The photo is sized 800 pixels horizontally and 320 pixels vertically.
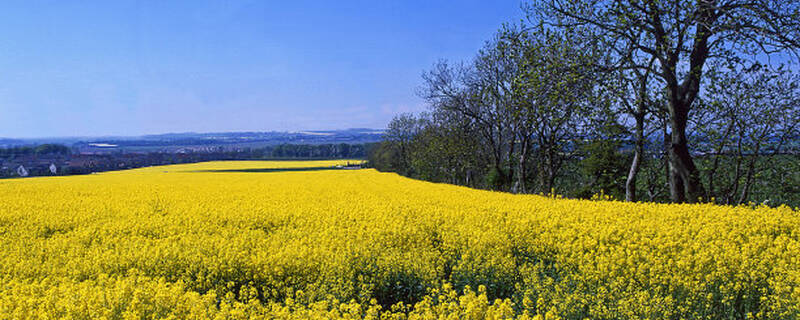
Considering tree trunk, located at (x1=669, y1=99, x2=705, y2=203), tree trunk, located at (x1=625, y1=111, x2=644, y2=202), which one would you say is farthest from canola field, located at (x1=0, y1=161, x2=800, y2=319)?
tree trunk, located at (x1=625, y1=111, x2=644, y2=202)

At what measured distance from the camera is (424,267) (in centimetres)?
619

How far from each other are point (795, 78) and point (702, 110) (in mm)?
2640

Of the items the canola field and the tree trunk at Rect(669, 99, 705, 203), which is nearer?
the canola field

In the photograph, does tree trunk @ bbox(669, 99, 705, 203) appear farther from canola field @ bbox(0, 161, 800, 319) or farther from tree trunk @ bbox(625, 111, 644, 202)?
canola field @ bbox(0, 161, 800, 319)

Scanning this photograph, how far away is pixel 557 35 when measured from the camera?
42.8 ft

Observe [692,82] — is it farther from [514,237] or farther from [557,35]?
[514,237]

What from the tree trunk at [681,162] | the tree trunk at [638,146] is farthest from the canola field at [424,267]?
the tree trunk at [638,146]

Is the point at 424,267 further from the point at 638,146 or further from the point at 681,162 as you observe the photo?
the point at 638,146

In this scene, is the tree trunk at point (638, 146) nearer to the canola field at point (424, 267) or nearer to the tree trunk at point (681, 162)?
the tree trunk at point (681, 162)

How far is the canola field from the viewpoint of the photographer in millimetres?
4477

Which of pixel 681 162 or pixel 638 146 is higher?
pixel 638 146

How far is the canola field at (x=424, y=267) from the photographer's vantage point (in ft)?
14.7

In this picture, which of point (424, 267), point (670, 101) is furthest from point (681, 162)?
point (424, 267)

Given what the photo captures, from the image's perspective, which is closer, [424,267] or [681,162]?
[424,267]
